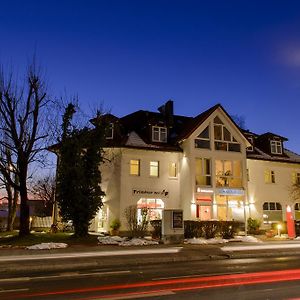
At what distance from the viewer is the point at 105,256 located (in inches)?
700

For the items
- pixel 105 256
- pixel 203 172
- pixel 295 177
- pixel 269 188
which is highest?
pixel 295 177

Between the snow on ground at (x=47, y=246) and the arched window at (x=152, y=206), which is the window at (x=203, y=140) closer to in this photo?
the arched window at (x=152, y=206)

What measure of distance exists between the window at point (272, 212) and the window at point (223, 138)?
6290 mm

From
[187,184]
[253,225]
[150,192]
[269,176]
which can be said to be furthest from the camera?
[269,176]

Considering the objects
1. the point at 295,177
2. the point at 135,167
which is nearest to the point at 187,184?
the point at 135,167

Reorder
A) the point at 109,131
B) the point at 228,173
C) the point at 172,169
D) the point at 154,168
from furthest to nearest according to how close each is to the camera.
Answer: the point at 228,173, the point at 172,169, the point at 154,168, the point at 109,131

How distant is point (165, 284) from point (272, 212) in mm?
29796

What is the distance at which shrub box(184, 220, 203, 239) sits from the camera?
1016 inches

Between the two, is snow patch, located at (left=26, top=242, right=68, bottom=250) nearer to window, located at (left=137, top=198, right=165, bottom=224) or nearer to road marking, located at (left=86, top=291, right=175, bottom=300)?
window, located at (left=137, top=198, right=165, bottom=224)

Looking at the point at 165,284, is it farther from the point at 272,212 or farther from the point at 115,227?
the point at 272,212

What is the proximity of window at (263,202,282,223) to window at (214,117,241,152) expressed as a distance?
6290 millimetres

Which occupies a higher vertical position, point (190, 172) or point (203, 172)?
point (203, 172)

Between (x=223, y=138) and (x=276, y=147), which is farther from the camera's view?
(x=276, y=147)

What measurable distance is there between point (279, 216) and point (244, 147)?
7.74m
